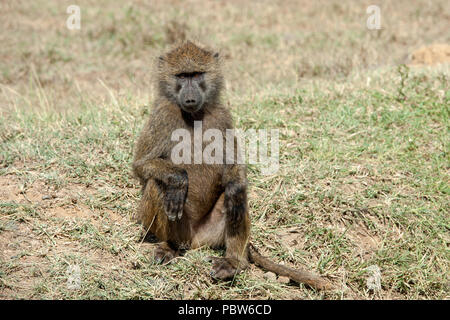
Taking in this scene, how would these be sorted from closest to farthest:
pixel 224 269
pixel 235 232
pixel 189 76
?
pixel 224 269
pixel 235 232
pixel 189 76

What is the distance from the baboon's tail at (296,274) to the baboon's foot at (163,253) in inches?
24.1

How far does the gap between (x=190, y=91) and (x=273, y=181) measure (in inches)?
45.5

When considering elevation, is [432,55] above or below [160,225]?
above

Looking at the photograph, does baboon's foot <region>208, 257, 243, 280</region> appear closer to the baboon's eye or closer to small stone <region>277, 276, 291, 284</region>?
small stone <region>277, 276, 291, 284</region>

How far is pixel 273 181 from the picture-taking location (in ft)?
14.6

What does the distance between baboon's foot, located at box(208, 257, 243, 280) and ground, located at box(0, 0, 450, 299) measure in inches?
2.7

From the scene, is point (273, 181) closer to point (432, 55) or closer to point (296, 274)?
point (296, 274)

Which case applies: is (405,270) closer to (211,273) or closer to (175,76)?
(211,273)

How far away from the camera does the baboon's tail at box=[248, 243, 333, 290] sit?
3.49 meters

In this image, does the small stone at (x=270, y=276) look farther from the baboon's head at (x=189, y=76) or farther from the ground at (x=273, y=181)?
the baboon's head at (x=189, y=76)

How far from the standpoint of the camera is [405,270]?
12.2 ft

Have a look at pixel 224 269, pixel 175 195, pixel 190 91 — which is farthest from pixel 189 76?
pixel 224 269
